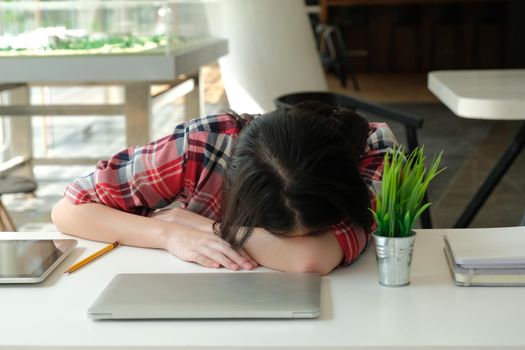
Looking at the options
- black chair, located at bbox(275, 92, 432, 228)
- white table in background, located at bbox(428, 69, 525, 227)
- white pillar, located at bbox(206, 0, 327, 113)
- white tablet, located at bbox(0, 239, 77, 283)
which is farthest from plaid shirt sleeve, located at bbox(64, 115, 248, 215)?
white pillar, located at bbox(206, 0, 327, 113)

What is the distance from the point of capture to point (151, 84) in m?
4.00

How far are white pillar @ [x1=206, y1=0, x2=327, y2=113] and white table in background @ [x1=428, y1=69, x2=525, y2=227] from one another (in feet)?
4.67

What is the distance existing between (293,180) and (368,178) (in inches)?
11.0

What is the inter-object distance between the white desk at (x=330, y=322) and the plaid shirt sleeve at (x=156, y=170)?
0.26 m

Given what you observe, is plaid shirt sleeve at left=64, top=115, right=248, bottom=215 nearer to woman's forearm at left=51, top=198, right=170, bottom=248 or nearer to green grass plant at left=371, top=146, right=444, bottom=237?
woman's forearm at left=51, top=198, right=170, bottom=248

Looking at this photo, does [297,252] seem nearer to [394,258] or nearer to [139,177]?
[394,258]

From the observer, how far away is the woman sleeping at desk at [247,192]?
45.2 inches

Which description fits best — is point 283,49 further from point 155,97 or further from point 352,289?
point 352,289

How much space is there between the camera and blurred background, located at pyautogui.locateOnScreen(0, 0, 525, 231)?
352 cm

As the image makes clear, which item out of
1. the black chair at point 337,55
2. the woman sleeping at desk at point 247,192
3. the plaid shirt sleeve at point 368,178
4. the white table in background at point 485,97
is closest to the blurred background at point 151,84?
the white table in background at point 485,97

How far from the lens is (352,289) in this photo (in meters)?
1.11

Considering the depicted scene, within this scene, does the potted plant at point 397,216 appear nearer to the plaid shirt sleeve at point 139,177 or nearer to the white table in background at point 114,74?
the plaid shirt sleeve at point 139,177

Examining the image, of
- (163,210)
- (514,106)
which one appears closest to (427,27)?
(514,106)

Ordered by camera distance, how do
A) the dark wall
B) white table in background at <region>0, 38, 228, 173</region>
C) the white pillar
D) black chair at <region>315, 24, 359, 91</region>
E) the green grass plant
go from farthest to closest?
the dark wall < black chair at <region>315, 24, 359, 91</region> < the white pillar < white table in background at <region>0, 38, 228, 173</region> < the green grass plant
